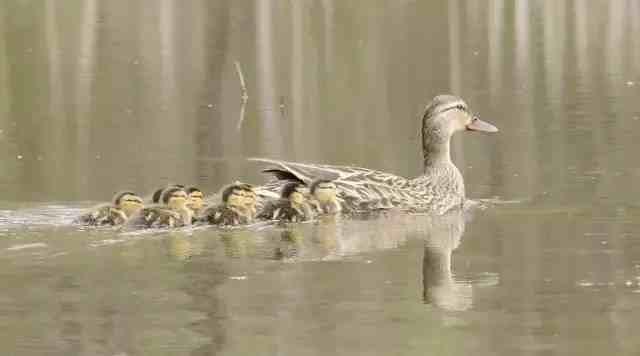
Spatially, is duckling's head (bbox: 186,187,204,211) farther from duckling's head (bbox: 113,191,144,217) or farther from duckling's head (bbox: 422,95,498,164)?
duckling's head (bbox: 422,95,498,164)

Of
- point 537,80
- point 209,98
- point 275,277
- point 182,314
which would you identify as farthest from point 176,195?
point 537,80

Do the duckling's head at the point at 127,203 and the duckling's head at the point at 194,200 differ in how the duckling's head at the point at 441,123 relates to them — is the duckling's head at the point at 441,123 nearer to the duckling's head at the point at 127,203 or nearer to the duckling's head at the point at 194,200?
the duckling's head at the point at 194,200

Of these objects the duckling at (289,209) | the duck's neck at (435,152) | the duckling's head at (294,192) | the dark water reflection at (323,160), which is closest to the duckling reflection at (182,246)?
the dark water reflection at (323,160)

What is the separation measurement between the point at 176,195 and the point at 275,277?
4.78 ft

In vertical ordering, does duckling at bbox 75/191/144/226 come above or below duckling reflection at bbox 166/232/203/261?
→ above

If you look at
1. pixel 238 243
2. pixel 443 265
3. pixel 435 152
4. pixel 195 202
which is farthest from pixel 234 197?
pixel 435 152

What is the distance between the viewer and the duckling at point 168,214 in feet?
27.1

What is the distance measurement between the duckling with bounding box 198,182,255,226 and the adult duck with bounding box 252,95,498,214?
30 centimetres

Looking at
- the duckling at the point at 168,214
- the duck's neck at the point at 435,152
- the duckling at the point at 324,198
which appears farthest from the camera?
the duck's neck at the point at 435,152

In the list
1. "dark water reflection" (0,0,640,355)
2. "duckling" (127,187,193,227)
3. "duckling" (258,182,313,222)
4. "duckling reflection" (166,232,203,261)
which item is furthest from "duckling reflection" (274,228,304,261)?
"duckling" (127,187,193,227)

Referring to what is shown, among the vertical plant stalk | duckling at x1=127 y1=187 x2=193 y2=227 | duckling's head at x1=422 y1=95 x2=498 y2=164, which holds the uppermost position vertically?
the vertical plant stalk

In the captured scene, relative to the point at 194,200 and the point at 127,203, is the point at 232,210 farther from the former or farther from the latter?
the point at 127,203

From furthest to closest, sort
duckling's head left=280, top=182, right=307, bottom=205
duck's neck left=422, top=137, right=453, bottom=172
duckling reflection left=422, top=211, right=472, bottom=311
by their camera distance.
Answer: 1. duck's neck left=422, top=137, right=453, bottom=172
2. duckling's head left=280, top=182, right=307, bottom=205
3. duckling reflection left=422, top=211, right=472, bottom=311

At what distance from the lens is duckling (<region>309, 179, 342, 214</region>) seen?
885 cm
